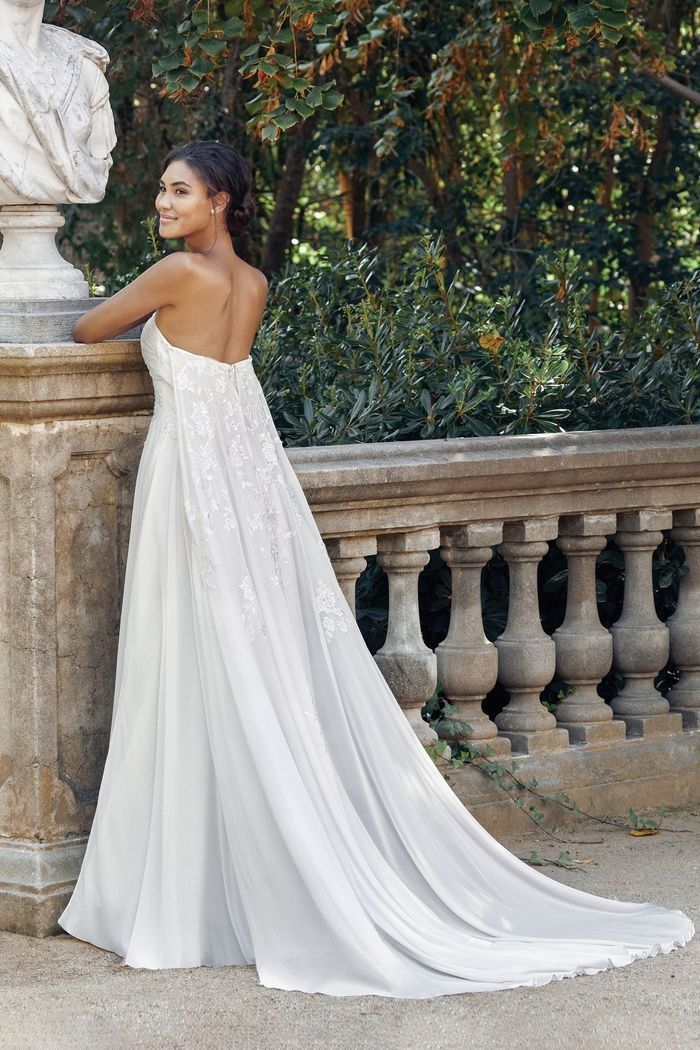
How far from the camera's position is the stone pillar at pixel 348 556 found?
14.1 ft

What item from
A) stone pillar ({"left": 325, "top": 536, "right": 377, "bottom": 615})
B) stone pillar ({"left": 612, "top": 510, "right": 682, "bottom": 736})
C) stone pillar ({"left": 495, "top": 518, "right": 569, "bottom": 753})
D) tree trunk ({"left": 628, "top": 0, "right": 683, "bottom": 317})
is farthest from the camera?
tree trunk ({"left": 628, "top": 0, "right": 683, "bottom": 317})

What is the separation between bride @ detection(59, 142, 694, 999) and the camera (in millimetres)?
3660

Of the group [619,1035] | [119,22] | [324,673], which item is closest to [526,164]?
[119,22]

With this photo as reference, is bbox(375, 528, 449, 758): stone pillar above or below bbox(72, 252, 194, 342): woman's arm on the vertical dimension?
below

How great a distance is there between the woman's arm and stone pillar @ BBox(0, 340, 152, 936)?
6cm

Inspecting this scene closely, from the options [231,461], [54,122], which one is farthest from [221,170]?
[231,461]

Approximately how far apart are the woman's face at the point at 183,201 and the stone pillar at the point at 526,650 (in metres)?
1.33

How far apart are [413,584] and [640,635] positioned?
2.67 feet

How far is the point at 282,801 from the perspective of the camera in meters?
3.67

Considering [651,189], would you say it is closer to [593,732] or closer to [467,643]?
[593,732]

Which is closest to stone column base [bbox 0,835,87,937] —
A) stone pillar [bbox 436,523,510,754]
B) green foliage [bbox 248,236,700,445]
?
stone pillar [bbox 436,523,510,754]

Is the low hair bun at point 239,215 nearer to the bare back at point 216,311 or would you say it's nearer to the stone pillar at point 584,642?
the bare back at point 216,311

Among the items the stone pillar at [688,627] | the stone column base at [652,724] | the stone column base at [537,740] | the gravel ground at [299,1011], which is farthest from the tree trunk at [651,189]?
the gravel ground at [299,1011]

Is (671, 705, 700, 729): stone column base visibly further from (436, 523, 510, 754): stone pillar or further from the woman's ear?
the woman's ear
